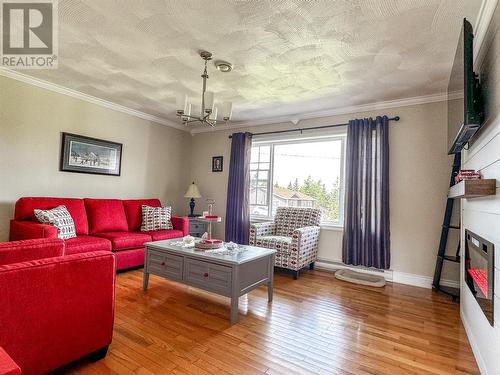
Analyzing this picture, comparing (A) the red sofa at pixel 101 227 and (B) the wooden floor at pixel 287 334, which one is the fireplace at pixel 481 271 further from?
(A) the red sofa at pixel 101 227

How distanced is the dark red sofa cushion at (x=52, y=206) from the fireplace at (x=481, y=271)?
4068 mm

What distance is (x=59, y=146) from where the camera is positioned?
12.2ft

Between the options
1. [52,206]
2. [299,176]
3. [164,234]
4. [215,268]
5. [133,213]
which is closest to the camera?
[215,268]

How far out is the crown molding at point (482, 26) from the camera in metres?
1.80

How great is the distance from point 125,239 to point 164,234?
1.92 feet

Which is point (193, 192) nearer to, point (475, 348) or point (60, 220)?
point (60, 220)

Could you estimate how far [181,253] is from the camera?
2676 millimetres

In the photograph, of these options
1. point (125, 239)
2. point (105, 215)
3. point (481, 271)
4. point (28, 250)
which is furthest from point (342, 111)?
point (28, 250)

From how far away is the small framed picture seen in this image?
5.22 metres

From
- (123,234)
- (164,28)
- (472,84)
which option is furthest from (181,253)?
(472,84)

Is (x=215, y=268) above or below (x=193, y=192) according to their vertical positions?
below

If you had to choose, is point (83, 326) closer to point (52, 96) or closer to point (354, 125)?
point (52, 96)

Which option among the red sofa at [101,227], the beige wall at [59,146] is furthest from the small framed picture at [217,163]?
the red sofa at [101,227]

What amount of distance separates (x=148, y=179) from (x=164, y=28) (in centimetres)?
312
